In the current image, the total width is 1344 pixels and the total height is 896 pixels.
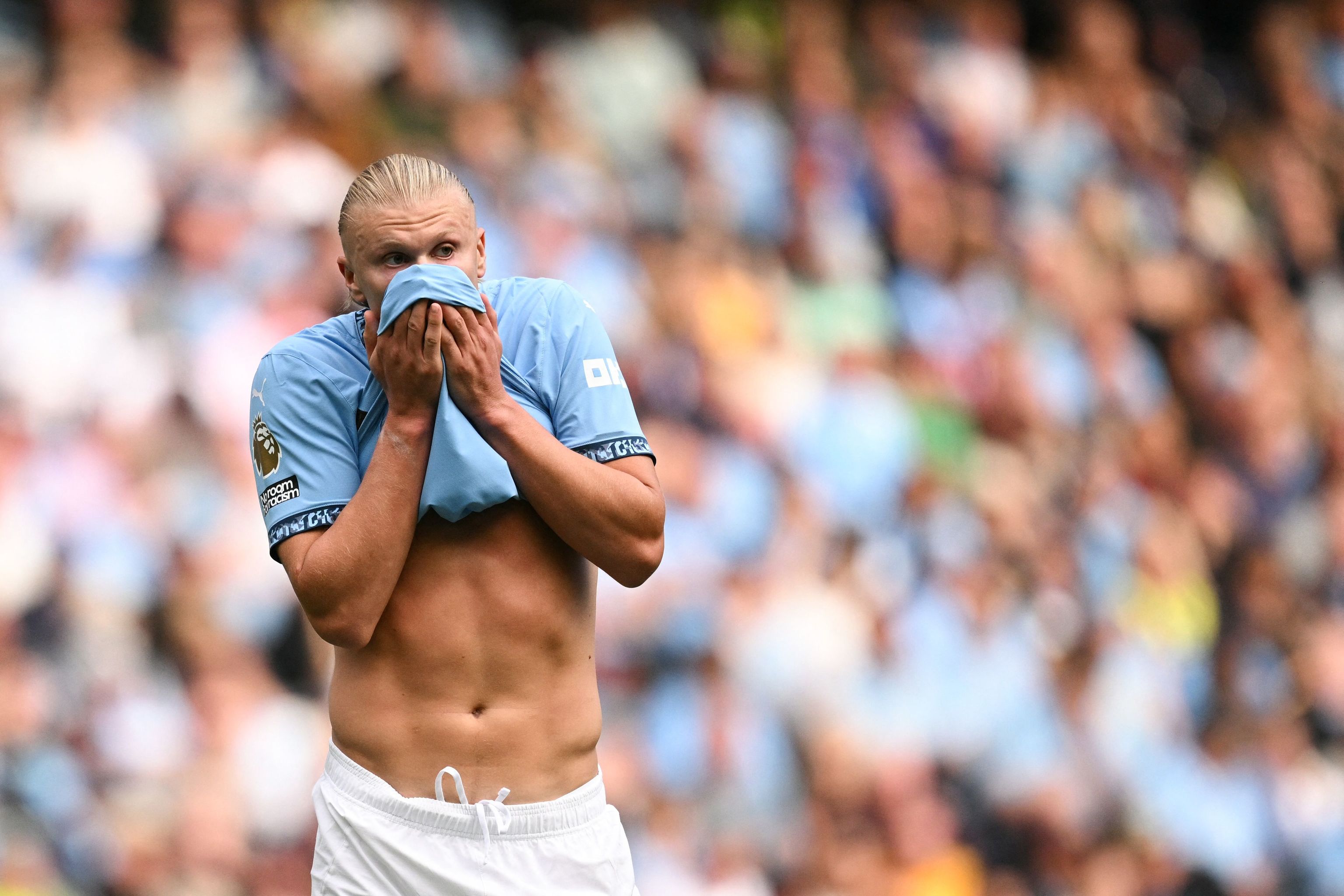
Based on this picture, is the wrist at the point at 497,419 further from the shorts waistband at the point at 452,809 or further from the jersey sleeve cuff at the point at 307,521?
the shorts waistband at the point at 452,809

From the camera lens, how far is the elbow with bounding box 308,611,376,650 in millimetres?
2123

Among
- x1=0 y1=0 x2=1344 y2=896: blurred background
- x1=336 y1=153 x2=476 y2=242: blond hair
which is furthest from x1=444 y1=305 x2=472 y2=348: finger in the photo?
x1=0 y1=0 x2=1344 y2=896: blurred background

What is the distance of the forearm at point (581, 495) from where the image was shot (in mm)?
2088

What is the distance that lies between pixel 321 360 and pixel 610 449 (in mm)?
466

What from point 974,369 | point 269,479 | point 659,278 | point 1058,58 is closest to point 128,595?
point 659,278

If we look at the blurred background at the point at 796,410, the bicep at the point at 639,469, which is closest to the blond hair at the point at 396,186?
the bicep at the point at 639,469

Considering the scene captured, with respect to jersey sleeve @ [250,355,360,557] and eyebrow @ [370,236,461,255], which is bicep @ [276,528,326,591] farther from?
eyebrow @ [370,236,461,255]

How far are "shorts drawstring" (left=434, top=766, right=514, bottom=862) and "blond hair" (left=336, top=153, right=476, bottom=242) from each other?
Answer: 2.64 ft

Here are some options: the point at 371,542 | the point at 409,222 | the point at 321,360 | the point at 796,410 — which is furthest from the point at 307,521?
the point at 796,410

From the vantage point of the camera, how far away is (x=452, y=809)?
217 cm

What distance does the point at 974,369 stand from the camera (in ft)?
20.3

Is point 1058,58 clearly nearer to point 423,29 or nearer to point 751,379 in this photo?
point 751,379

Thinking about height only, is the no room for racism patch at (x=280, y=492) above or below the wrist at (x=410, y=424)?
below

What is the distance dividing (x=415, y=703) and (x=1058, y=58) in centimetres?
536
